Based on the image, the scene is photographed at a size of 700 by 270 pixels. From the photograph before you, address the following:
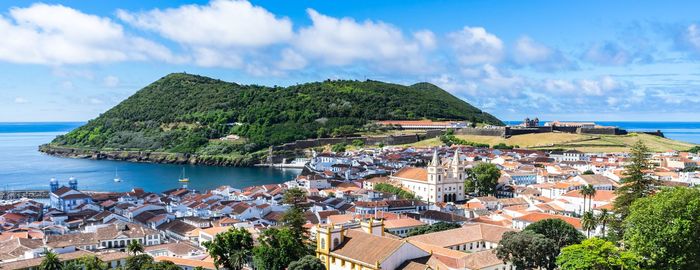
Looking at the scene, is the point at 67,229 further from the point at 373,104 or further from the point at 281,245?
the point at 373,104

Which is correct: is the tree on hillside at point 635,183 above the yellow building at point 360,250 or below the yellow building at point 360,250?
above

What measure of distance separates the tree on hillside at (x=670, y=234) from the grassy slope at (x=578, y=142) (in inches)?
3481

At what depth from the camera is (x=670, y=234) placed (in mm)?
21750

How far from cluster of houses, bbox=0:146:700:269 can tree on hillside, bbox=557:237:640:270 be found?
569cm

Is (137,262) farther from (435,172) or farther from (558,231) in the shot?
(435,172)

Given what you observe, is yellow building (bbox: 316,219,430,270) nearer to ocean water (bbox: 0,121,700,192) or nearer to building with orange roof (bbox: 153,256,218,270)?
building with orange roof (bbox: 153,256,218,270)

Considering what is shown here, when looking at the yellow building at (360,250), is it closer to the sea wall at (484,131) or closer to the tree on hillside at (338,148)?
the tree on hillside at (338,148)

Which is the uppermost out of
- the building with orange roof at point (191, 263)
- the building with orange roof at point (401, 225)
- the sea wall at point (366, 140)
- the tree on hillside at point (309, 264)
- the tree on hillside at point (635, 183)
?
the sea wall at point (366, 140)

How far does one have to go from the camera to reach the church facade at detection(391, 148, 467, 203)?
202 feet

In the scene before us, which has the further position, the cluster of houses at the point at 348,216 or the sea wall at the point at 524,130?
the sea wall at the point at 524,130

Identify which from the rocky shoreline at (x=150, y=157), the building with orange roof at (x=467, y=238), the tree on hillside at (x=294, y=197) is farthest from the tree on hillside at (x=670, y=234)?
the rocky shoreline at (x=150, y=157)

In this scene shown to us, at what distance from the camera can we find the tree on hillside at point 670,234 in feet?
71.8

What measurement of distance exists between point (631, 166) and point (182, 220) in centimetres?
3282

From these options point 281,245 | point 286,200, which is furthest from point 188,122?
point 281,245
